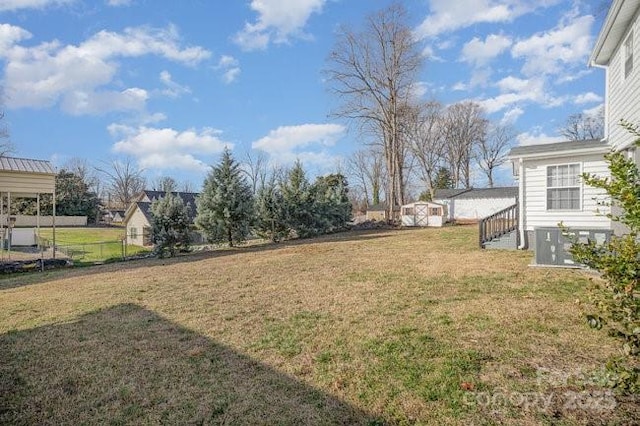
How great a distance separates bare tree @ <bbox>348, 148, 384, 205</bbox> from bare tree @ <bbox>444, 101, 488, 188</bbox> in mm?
8768

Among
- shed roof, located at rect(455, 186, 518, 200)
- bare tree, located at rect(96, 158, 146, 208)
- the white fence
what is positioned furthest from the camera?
bare tree, located at rect(96, 158, 146, 208)

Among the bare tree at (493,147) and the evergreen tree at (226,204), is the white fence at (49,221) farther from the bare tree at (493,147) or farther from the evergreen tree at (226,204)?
the bare tree at (493,147)

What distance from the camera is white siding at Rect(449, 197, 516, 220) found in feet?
113

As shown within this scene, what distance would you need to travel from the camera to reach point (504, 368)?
130 inches

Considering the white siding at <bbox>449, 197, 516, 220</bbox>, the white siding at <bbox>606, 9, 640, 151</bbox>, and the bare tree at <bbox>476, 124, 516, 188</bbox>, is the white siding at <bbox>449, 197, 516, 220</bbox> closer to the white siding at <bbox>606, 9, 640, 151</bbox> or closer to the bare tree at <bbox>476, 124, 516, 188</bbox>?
the bare tree at <bbox>476, 124, 516, 188</bbox>

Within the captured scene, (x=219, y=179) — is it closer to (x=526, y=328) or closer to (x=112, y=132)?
(x=526, y=328)

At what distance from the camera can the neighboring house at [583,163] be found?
7.23 metres

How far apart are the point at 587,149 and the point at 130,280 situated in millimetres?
12544

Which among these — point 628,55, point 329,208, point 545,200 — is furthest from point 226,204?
point 628,55

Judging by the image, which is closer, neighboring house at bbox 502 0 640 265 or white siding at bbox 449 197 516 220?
neighboring house at bbox 502 0 640 265

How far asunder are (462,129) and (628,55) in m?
37.1

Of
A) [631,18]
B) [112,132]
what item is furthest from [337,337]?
[112,132]

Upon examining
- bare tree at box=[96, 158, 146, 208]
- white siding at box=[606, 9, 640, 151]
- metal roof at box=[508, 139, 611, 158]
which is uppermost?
bare tree at box=[96, 158, 146, 208]

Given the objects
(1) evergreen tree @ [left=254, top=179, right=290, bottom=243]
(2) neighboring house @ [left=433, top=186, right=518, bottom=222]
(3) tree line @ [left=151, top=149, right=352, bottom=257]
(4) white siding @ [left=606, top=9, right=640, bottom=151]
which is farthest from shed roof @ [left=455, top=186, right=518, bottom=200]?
(4) white siding @ [left=606, top=9, right=640, bottom=151]
